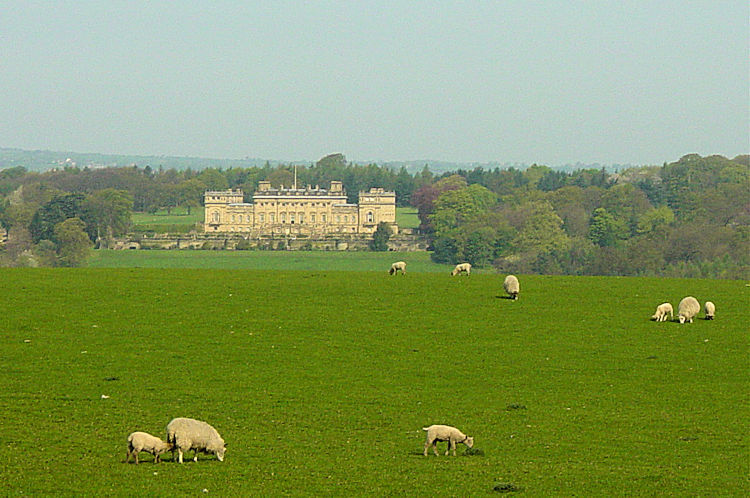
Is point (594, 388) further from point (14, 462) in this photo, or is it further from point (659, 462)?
point (14, 462)

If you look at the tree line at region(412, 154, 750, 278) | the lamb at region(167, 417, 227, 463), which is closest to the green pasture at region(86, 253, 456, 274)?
the tree line at region(412, 154, 750, 278)

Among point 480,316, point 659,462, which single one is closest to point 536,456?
point 659,462

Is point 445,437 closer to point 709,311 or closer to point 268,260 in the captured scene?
point 709,311

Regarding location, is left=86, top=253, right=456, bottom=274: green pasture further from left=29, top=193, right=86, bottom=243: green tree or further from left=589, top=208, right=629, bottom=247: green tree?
left=589, top=208, right=629, bottom=247: green tree

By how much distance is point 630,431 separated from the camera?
2273cm

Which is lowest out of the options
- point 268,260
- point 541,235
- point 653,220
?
point 268,260

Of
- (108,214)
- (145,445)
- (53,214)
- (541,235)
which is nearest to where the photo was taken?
(145,445)

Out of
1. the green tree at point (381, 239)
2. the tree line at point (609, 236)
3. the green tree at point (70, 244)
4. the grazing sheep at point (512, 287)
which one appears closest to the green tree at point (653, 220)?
the tree line at point (609, 236)

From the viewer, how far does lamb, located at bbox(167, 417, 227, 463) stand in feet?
62.0

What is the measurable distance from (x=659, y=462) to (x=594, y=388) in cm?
741

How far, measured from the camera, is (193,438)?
19031 millimetres

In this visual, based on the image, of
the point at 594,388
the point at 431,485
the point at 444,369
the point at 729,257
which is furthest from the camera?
the point at 729,257

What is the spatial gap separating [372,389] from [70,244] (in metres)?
129

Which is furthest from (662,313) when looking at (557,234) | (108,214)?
(108,214)
